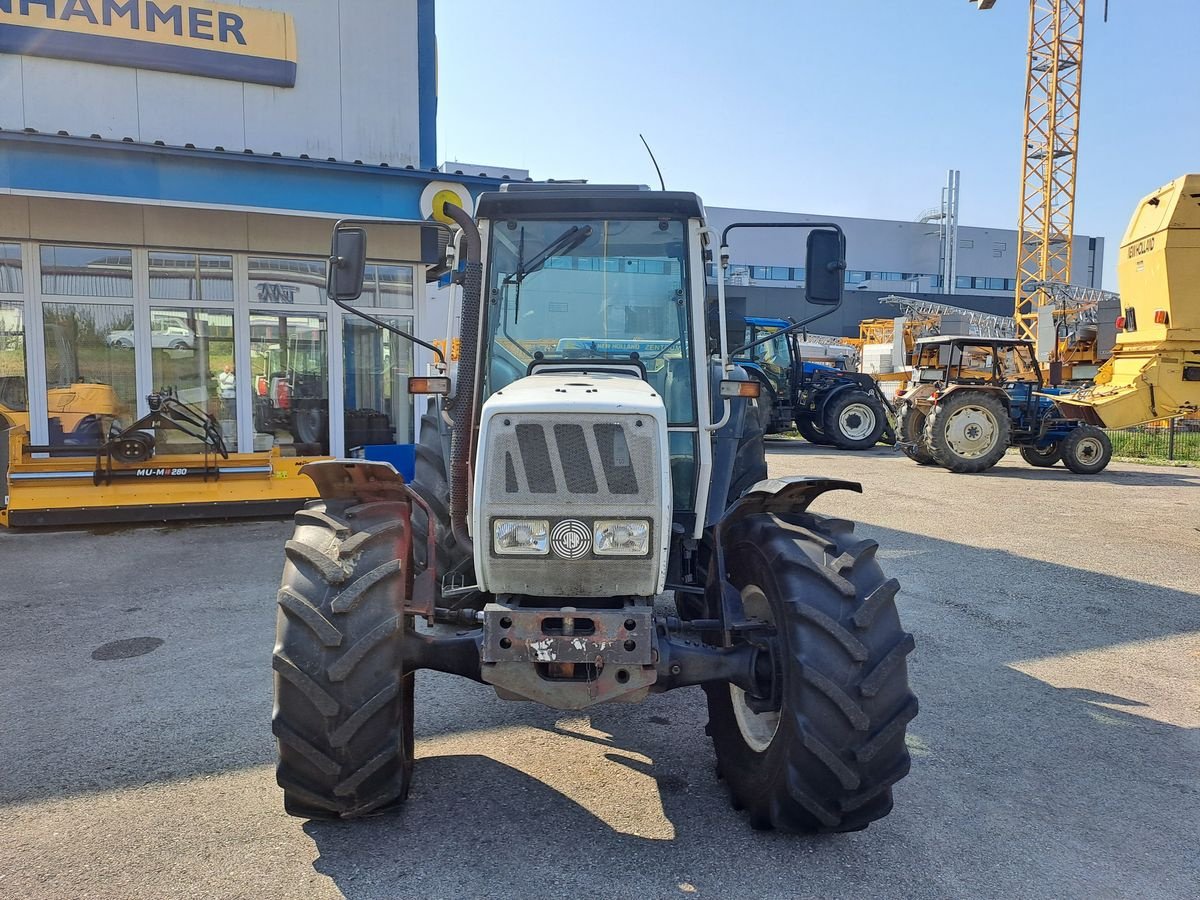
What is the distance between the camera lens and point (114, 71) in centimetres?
970

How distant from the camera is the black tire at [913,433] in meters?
14.6

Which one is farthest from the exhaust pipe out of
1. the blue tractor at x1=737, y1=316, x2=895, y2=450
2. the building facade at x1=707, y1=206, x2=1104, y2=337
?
the building facade at x1=707, y1=206, x2=1104, y2=337

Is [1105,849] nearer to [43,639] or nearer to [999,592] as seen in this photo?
[999,592]

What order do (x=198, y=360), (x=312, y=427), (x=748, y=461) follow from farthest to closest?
(x=312, y=427) < (x=198, y=360) < (x=748, y=461)

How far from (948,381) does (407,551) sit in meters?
13.4

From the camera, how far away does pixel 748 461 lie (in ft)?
17.7

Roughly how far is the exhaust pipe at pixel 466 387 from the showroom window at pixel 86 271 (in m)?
8.13

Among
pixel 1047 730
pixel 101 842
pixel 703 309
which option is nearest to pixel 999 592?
pixel 1047 730

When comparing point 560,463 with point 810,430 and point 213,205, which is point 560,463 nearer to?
point 213,205

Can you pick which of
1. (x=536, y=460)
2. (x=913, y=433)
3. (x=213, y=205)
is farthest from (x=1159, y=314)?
(x=213, y=205)

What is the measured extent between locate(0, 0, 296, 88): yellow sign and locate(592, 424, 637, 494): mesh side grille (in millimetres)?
9466

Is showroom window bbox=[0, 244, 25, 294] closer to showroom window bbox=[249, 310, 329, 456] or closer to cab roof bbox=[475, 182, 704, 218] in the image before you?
showroom window bbox=[249, 310, 329, 456]

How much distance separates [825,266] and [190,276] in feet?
29.0

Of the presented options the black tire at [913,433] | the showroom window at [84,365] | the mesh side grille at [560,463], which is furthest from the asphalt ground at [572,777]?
the black tire at [913,433]
